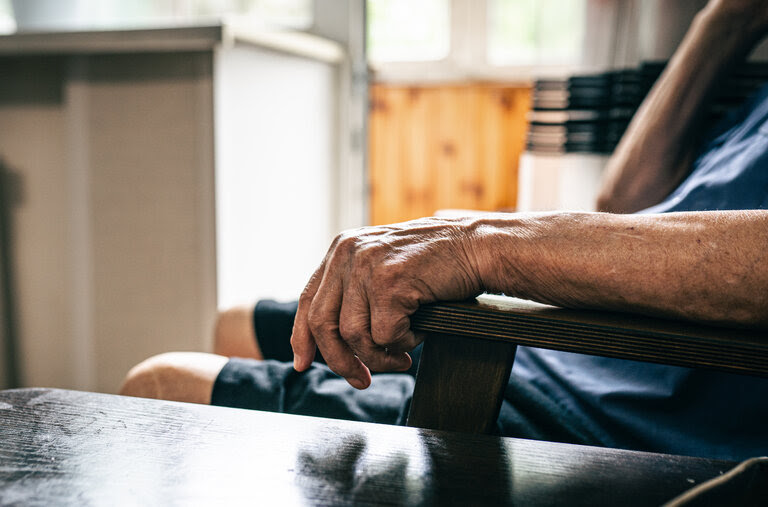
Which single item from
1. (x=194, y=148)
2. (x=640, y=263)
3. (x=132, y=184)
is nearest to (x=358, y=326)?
(x=640, y=263)

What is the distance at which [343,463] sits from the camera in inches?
15.9

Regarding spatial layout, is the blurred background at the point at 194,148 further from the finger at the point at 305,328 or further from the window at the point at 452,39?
the finger at the point at 305,328

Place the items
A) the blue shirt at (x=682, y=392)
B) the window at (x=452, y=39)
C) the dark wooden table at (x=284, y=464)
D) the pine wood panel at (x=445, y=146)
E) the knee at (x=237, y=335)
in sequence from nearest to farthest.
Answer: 1. the dark wooden table at (x=284, y=464)
2. the blue shirt at (x=682, y=392)
3. the knee at (x=237, y=335)
4. the window at (x=452, y=39)
5. the pine wood panel at (x=445, y=146)

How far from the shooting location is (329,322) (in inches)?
22.8

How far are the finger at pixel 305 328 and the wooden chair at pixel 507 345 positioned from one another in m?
0.12

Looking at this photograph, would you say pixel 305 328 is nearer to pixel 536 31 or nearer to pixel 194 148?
pixel 194 148

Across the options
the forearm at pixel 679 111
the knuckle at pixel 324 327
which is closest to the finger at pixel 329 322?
the knuckle at pixel 324 327

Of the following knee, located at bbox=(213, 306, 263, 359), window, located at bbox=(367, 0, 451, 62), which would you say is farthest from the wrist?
window, located at bbox=(367, 0, 451, 62)

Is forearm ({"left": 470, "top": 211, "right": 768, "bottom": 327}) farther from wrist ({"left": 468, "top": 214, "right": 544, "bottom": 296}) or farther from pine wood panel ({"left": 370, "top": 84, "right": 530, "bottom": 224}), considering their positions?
pine wood panel ({"left": 370, "top": 84, "right": 530, "bottom": 224})

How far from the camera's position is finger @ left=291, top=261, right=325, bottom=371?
1.97ft

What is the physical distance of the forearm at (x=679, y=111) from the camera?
3.89 ft

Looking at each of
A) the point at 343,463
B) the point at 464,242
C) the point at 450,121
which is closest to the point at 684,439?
the point at 464,242

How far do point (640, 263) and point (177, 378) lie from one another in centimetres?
57

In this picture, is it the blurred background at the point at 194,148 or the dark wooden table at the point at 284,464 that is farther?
the blurred background at the point at 194,148
